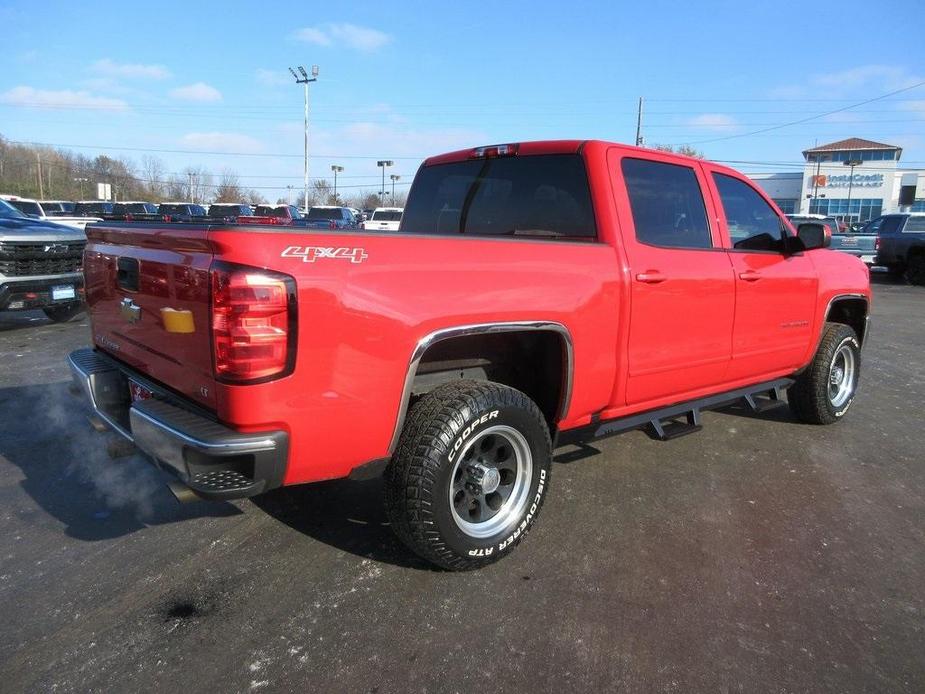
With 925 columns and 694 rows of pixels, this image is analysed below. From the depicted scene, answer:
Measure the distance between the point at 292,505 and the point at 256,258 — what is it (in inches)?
74.5

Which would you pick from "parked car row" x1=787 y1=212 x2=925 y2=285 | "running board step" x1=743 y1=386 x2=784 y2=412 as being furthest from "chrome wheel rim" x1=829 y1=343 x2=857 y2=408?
"parked car row" x1=787 y1=212 x2=925 y2=285

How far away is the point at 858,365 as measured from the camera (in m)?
5.51

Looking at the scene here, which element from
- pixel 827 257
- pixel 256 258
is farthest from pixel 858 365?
pixel 256 258

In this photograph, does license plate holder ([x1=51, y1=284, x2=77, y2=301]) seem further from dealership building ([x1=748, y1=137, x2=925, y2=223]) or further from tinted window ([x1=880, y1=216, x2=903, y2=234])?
dealership building ([x1=748, y1=137, x2=925, y2=223])

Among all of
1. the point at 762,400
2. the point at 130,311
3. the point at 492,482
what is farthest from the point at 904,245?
the point at 130,311

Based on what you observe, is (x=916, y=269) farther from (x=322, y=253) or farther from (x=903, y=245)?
(x=322, y=253)

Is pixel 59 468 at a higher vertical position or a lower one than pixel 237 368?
lower

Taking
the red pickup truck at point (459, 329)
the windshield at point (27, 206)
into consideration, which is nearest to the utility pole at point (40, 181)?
the windshield at point (27, 206)

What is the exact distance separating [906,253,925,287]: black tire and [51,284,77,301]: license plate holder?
20.8 meters

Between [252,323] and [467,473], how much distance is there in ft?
4.11

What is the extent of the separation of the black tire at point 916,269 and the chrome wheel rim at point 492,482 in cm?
2027

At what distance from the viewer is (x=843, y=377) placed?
5.52 m

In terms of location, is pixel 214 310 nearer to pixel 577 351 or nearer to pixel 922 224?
pixel 577 351

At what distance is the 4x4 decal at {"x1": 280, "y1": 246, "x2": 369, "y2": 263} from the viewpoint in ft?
7.45
